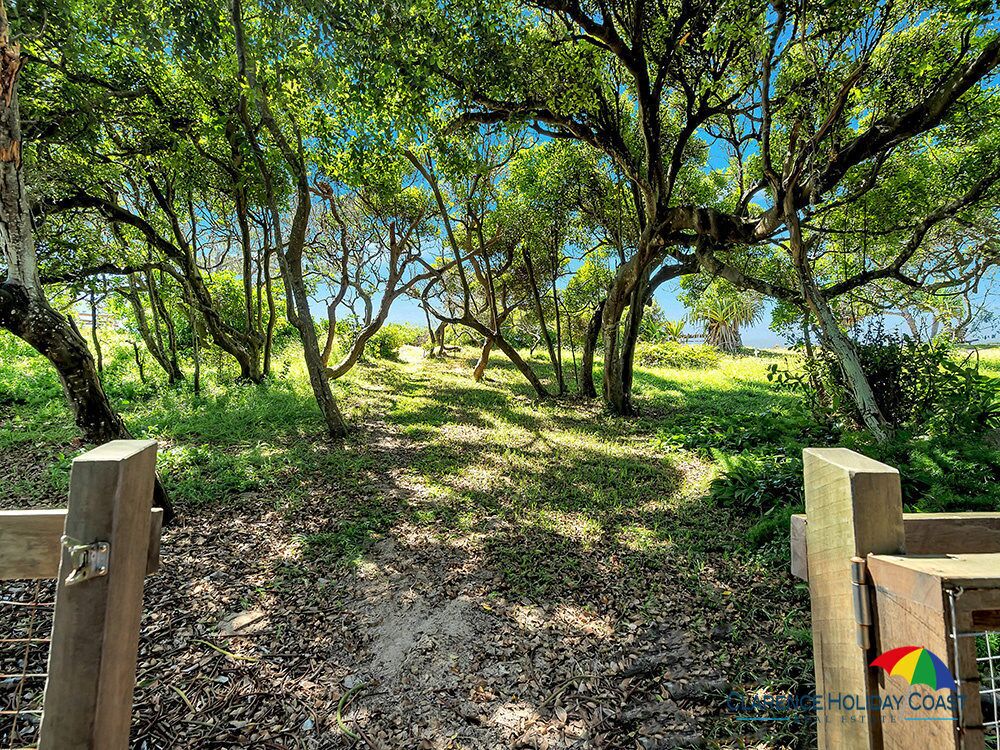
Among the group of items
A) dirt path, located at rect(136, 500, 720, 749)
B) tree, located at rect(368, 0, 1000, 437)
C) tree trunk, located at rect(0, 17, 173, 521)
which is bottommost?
dirt path, located at rect(136, 500, 720, 749)

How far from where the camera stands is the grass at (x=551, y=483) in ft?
10.4

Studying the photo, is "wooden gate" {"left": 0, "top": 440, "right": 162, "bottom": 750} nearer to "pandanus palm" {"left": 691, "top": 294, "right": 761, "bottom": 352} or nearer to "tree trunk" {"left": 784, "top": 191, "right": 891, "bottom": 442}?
"tree trunk" {"left": 784, "top": 191, "right": 891, "bottom": 442}

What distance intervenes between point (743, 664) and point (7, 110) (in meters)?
6.64

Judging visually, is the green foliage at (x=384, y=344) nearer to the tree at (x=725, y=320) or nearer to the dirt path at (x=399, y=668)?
the dirt path at (x=399, y=668)

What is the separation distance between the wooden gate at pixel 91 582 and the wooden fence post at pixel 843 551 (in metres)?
1.99

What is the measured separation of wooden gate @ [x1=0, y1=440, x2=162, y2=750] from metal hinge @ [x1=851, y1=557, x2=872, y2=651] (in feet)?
6.49

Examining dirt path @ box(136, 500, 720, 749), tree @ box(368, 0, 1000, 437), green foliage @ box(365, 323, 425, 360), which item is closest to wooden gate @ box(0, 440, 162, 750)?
dirt path @ box(136, 500, 720, 749)

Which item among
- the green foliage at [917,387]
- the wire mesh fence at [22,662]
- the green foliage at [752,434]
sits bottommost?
the wire mesh fence at [22,662]

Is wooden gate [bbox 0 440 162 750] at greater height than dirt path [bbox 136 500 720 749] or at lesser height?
greater

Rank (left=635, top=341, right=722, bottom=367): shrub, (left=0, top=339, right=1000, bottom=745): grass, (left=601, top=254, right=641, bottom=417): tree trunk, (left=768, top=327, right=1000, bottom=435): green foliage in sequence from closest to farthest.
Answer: (left=0, top=339, right=1000, bottom=745): grass < (left=768, top=327, right=1000, bottom=435): green foliage < (left=601, top=254, right=641, bottom=417): tree trunk < (left=635, top=341, right=722, bottom=367): shrub

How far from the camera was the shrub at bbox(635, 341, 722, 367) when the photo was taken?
16719mm

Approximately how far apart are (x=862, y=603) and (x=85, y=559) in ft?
6.90

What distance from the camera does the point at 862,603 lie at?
109 cm

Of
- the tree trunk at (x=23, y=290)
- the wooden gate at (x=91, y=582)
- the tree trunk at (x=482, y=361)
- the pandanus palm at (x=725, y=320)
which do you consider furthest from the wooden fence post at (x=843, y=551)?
the pandanus palm at (x=725, y=320)
